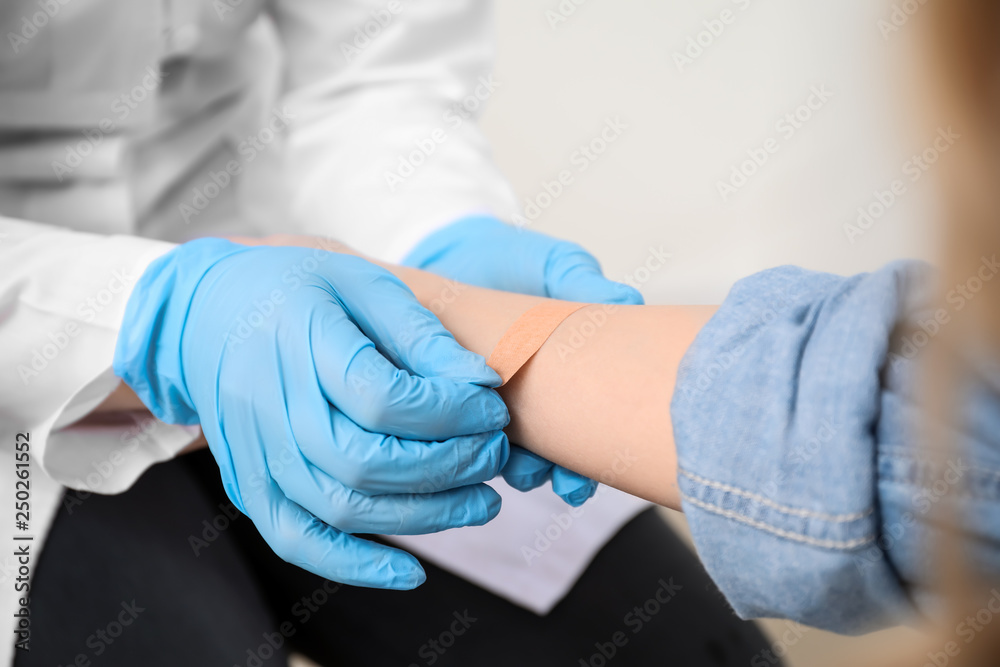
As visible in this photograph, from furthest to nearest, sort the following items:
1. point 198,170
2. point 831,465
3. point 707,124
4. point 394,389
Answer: point 707,124 → point 198,170 → point 394,389 → point 831,465

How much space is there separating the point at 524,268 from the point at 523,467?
0.35 meters

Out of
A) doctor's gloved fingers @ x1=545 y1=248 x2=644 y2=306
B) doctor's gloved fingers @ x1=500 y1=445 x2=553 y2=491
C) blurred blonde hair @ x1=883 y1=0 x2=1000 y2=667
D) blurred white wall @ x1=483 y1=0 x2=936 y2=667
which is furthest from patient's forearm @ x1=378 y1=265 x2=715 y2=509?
blurred white wall @ x1=483 y1=0 x2=936 y2=667

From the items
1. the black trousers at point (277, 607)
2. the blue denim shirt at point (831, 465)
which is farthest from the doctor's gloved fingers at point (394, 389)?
the black trousers at point (277, 607)

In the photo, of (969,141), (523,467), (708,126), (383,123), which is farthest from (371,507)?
(708,126)

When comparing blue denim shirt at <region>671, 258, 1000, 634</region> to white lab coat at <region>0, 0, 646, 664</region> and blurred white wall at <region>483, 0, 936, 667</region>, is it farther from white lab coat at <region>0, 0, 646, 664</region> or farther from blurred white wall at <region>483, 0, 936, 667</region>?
blurred white wall at <region>483, 0, 936, 667</region>

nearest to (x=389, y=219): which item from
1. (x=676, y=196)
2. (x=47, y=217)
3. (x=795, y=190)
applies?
(x=47, y=217)

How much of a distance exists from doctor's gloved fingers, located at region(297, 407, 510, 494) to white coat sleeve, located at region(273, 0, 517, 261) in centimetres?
56

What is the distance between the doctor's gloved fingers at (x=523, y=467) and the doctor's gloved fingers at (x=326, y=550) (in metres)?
0.16

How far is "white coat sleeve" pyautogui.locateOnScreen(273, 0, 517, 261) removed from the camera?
4.16 feet

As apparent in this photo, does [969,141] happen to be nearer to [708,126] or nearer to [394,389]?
[394,389]

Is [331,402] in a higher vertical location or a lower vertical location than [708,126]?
lower

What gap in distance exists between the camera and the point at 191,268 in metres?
0.86

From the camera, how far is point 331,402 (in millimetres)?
739

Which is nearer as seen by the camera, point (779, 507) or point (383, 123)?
point (779, 507)
